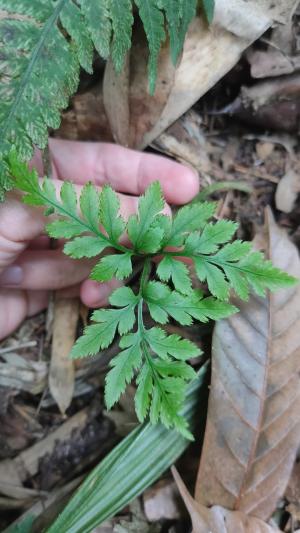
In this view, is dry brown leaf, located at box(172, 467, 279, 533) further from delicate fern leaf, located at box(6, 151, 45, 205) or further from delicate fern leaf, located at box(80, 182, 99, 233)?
delicate fern leaf, located at box(6, 151, 45, 205)

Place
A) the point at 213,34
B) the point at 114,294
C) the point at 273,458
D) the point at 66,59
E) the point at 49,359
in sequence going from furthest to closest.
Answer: the point at 49,359, the point at 213,34, the point at 273,458, the point at 114,294, the point at 66,59

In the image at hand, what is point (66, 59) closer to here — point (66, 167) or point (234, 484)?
point (66, 167)

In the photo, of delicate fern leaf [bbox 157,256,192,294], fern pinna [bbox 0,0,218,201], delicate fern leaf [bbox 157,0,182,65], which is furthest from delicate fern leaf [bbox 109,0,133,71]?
delicate fern leaf [bbox 157,256,192,294]

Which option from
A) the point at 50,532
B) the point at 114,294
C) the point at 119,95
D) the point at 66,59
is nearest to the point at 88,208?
the point at 114,294

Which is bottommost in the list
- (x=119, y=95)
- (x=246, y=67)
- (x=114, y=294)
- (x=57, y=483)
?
(x=57, y=483)

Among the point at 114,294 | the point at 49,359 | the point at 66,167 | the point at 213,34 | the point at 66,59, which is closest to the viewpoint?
the point at 66,59

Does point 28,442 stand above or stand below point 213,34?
below

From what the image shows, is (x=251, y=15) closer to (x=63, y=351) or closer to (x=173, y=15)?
(x=173, y=15)

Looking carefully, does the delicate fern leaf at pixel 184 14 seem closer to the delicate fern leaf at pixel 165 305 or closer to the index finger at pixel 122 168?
the index finger at pixel 122 168
